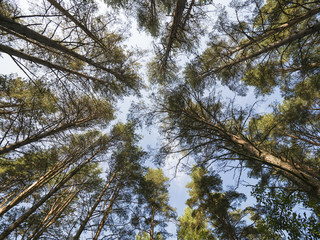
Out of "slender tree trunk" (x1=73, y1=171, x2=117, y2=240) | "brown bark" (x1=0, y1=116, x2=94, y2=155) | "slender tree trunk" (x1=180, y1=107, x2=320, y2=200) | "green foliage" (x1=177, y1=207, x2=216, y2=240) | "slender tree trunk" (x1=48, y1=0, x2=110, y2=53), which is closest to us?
"slender tree trunk" (x1=180, y1=107, x2=320, y2=200)

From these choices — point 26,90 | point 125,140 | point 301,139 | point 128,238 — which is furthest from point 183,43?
point 128,238

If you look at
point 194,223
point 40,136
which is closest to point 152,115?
point 40,136

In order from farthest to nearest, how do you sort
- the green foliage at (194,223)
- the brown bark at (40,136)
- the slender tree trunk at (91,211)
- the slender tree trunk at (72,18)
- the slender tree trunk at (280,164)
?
the green foliage at (194,223) < the slender tree trunk at (91,211) < the brown bark at (40,136) < the slender tree trunk at (72,18) < the slender tree trunk at (280,164)

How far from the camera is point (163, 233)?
8.30m

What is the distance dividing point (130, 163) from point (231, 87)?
24.5 feet

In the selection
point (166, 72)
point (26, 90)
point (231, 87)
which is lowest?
point (26, 90)

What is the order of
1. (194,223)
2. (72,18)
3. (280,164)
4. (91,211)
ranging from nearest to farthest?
(280,164)
(72,18)
(91,211)
(194,223)

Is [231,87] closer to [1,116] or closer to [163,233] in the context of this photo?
[163,233]

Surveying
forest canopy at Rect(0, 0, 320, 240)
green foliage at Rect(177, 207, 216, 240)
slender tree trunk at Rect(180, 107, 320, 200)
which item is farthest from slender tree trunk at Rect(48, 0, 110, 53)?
green foliage at Rect(177, 207, 216, 240)

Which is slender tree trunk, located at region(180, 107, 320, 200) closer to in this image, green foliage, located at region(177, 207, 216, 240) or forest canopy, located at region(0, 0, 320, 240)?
forest canopy, located at region(0, 0, 320, 240)

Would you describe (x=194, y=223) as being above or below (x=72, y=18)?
below

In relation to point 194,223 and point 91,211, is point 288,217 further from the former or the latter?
point 194,223

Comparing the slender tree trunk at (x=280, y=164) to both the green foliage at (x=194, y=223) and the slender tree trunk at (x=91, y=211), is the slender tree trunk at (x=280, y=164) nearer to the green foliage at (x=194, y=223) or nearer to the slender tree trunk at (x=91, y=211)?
the slender tree trunk at (x=91, y=211)

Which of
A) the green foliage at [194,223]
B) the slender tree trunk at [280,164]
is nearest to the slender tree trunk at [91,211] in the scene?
the green foliage at [194,223]
